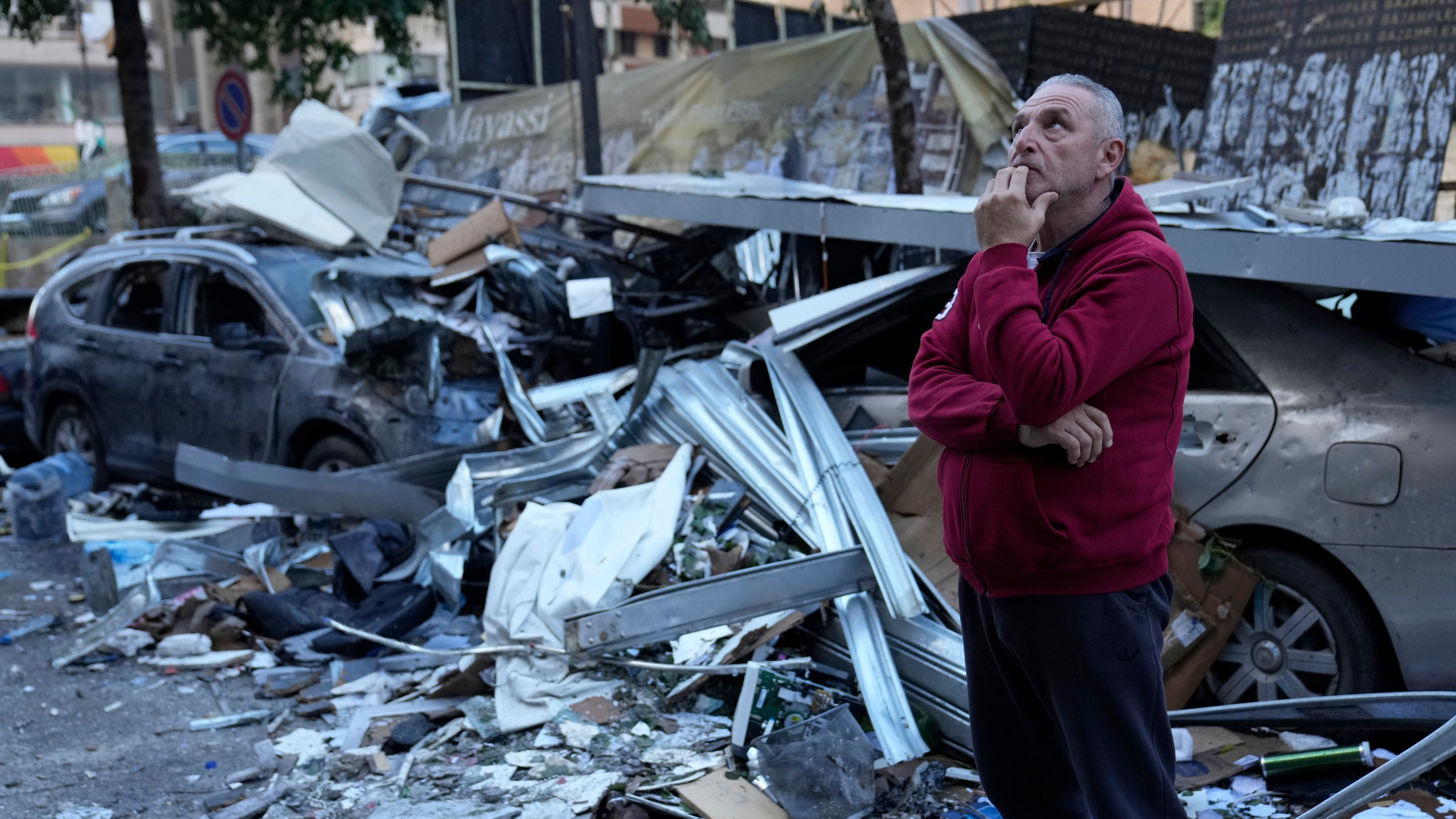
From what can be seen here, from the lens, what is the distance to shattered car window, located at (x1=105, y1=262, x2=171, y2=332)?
24.7 feet

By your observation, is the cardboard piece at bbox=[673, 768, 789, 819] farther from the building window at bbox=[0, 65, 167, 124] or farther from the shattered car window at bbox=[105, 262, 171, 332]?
the building window at bbox=[0, 65, 167, 124]

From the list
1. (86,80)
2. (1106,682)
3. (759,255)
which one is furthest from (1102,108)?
(86,80)

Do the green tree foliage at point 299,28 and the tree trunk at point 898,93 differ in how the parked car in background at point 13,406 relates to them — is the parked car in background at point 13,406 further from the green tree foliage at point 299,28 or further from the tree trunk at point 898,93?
the tree trunk at point 898,93

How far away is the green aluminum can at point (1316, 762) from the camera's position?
3338mm

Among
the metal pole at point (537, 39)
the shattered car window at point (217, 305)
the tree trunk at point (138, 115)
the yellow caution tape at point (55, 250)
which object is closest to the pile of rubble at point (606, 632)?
the shattered car window at point (217, 305)

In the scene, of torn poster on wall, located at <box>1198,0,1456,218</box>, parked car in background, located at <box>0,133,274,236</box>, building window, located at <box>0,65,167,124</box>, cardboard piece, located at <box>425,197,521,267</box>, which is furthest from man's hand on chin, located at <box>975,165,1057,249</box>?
building window, located at <box>0,65,167,124</box>

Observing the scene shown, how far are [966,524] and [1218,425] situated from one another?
208 cm

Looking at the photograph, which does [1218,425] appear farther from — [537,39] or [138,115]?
[537,39]

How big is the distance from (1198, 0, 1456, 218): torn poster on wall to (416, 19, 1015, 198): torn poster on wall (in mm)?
1853

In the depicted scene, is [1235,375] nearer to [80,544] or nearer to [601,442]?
[601,442]

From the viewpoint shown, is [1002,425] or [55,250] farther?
[55,250]

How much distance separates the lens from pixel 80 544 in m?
6.84

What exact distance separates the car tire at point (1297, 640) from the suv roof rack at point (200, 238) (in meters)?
5.63

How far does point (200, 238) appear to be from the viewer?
7312 mm
